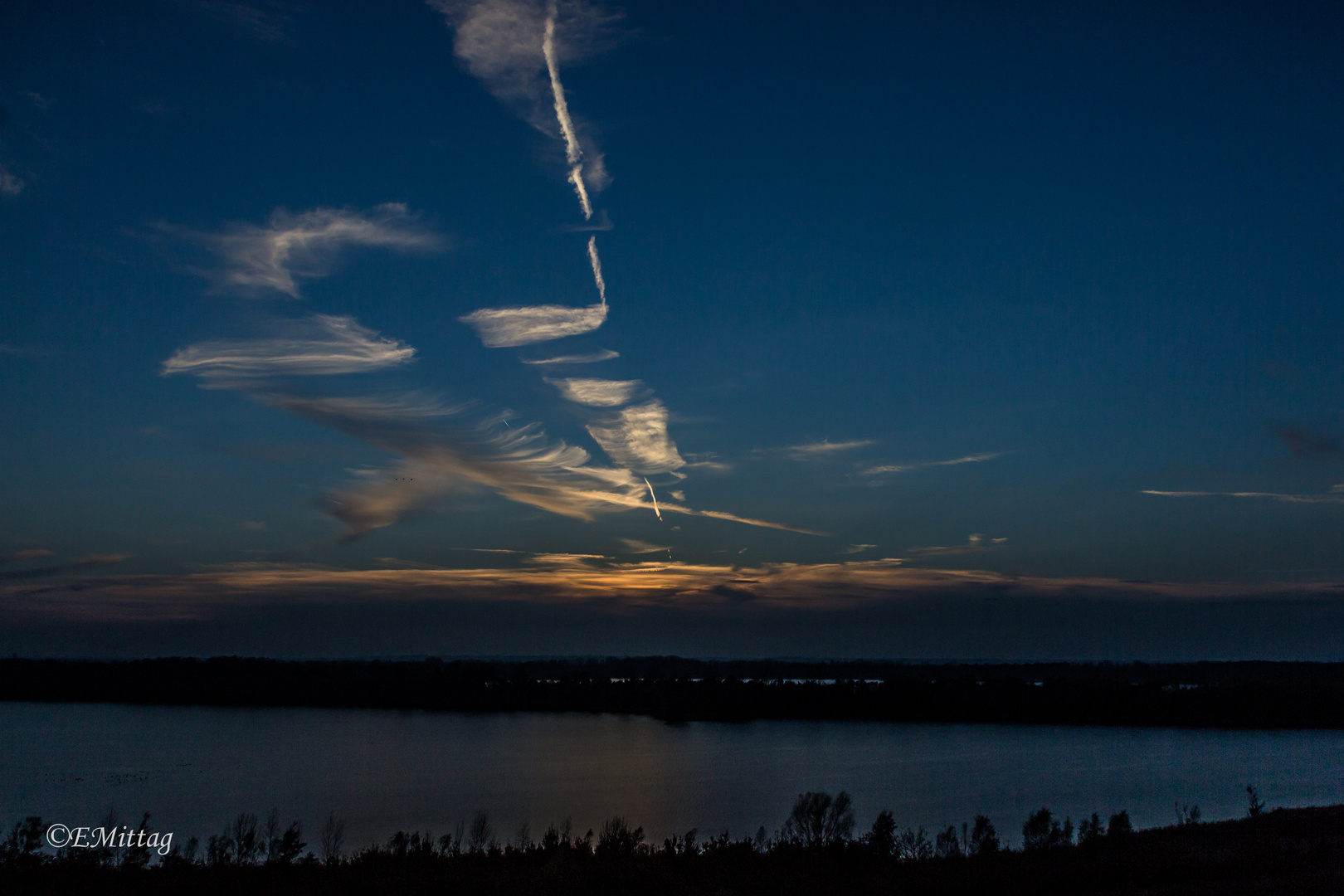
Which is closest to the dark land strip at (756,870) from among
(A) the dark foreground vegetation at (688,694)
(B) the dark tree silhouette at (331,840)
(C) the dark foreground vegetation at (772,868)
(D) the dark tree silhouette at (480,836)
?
(C) the dark foreground vegetation at (772,868)

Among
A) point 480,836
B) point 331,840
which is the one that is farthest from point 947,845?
point 331,840

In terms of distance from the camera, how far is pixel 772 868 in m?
14.6

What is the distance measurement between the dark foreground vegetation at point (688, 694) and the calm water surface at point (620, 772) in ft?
19.5

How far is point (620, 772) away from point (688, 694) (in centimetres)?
4277

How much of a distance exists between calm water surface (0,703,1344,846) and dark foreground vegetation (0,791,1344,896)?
7.30 metres

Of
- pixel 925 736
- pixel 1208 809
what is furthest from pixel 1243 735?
pixel 1208 809

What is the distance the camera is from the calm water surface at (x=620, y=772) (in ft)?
91.2

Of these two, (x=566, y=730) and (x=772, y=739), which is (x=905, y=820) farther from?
(x=566, y=730)

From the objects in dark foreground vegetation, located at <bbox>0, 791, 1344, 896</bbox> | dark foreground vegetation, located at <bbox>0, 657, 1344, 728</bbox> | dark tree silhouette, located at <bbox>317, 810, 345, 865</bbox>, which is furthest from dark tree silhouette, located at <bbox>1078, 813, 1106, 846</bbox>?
dark foreground vegetation, located at <bbox>0, 657, 1344, 728</bbox>

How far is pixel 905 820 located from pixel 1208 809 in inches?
424

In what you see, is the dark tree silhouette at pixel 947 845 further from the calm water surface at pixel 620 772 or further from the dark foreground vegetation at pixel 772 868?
the calm water surface at pixel 620 772

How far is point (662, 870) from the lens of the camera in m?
13.8

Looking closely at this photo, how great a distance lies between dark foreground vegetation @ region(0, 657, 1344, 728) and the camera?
68.9 meters

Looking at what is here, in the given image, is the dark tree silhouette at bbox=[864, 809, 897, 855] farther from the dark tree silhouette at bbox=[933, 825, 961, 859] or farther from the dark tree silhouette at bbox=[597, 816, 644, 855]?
the dark tree silhouette at bbox=[597, 816, 644, 855]
